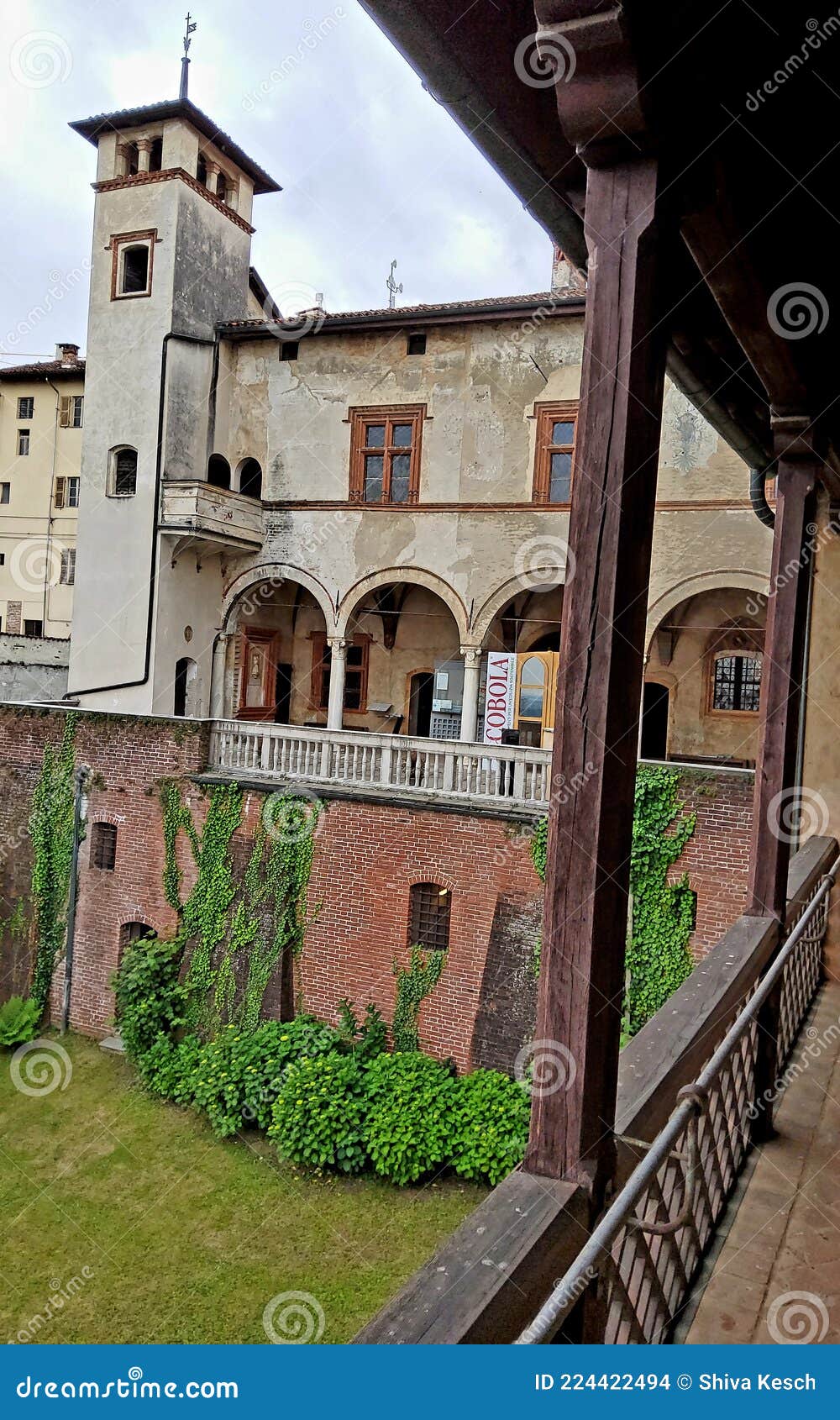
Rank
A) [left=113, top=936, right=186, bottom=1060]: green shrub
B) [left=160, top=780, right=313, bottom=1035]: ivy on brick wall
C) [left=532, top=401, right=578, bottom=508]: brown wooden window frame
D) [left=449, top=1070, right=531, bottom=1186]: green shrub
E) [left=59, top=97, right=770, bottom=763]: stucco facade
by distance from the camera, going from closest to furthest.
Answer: [left=449, top=1070, right=531, bottom=1186]: green shrub, [left=160, top=780, right=313, bottom=1035]: ivy on brick wall, [left=113, top=936, right=186, bottom=1060]: green shrub, [left=532, top=401, right=578, bottom=508]: brown wooden window frame, [left=59, top=97, right=770, bottom=763]: stucco facade

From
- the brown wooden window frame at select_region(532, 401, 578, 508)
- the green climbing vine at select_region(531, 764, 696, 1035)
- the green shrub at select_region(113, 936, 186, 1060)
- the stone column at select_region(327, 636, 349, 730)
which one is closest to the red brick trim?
the brown wooden window frame at select_region(532, 401, 578, 508)

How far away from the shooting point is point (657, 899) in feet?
37.6

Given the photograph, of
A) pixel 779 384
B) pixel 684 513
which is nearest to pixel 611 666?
pixel 779 384

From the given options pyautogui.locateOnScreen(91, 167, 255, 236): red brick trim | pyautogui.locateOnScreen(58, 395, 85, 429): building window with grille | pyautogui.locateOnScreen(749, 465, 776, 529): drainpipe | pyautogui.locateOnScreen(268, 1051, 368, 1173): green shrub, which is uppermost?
pyautogui.locateOnScreen(91, 167, 255, 236): red brick trim

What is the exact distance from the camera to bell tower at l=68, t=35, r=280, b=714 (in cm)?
1764

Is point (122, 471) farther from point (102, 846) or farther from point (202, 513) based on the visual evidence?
point (102, 846)

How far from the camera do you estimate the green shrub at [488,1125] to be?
10.4 meters

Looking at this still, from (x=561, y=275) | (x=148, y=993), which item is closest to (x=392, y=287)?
(x=561, y=275)

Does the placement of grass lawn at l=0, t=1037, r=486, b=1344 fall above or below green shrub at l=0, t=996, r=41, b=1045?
below

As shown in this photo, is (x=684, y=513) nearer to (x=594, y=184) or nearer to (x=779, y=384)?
(x=779, y=384)

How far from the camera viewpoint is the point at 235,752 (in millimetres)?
14125

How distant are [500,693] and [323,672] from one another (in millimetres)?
6735

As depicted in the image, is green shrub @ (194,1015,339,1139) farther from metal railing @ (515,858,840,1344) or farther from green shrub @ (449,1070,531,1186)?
metal railing @ (515,858,840,1344)

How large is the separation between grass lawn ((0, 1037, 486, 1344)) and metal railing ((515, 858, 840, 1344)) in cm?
652
